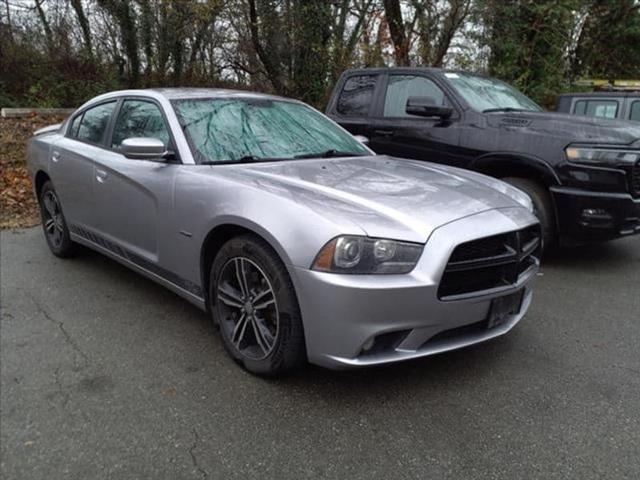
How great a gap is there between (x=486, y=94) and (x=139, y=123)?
3.56 meters

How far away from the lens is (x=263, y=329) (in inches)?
112

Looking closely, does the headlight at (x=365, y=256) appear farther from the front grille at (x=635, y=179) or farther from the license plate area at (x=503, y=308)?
the front grille at (x=635, y=179)

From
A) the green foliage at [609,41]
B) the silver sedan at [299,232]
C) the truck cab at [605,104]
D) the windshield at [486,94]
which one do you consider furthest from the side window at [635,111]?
the green foliage at [609,41]

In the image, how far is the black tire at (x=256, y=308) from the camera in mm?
2652

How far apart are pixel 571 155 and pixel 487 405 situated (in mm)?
2782

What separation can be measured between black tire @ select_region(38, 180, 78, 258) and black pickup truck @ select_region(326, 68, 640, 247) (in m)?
3.18

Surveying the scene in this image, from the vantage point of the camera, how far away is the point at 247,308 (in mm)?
2924

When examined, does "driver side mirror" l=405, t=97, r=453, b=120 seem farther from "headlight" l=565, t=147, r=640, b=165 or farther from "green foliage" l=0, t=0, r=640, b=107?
"green foliage" l=0, t=0, r=640, b=107

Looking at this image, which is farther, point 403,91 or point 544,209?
point 403,91

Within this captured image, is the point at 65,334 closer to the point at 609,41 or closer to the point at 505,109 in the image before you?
the point at 505,109

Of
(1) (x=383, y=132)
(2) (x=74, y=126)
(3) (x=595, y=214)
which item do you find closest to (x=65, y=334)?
(2) (x=74, y=126)

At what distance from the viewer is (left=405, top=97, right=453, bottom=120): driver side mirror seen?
5.20 metres

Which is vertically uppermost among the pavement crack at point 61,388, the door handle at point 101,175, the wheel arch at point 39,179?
the door handle at point 101,175

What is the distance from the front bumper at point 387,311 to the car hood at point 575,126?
2494mm
